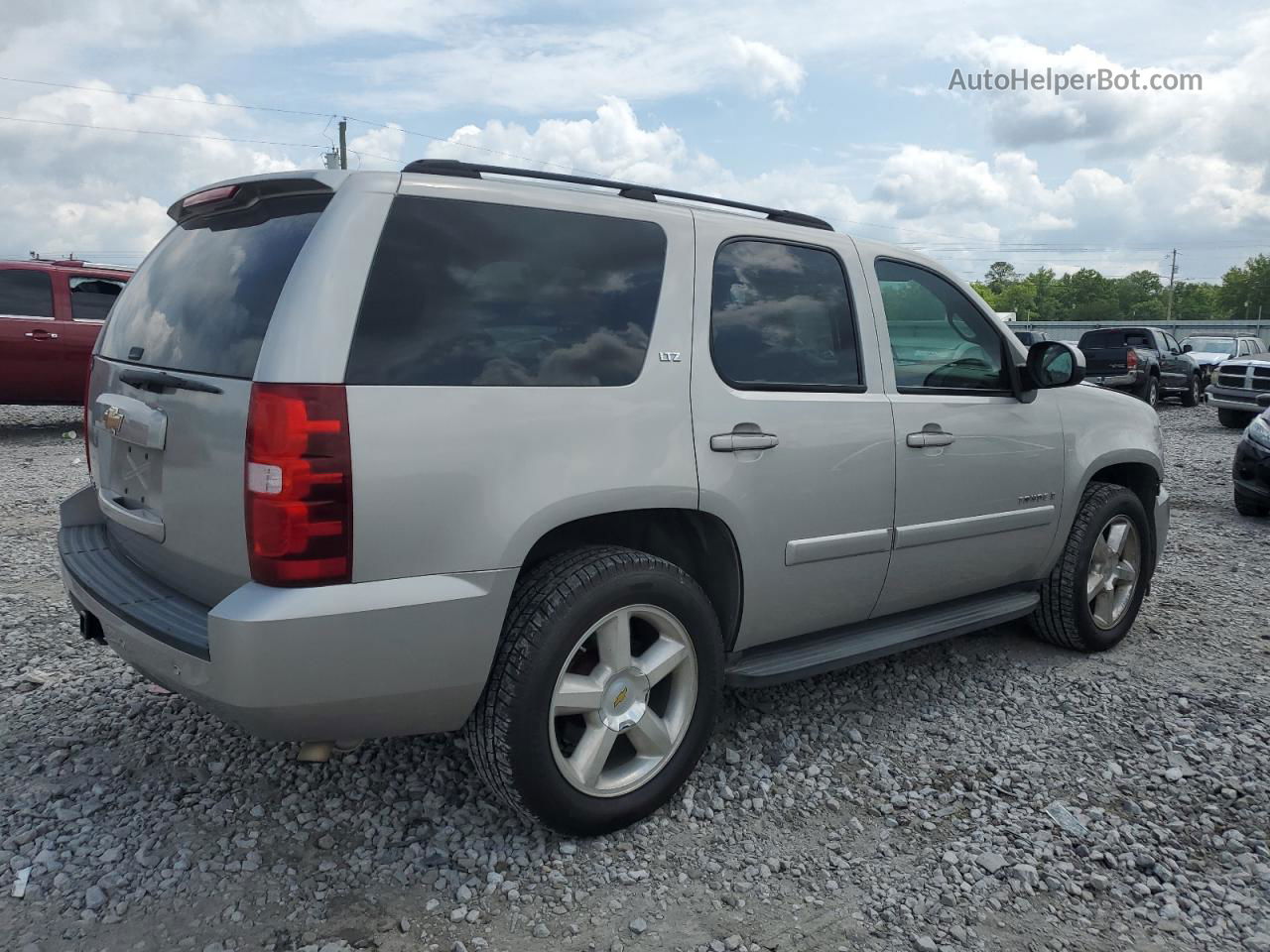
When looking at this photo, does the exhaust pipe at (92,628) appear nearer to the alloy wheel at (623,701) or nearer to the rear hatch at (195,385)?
the rear hatch at (195,385)

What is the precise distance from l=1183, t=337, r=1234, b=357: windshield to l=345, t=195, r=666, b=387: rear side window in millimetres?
25792

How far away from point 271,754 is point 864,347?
251 centimetres

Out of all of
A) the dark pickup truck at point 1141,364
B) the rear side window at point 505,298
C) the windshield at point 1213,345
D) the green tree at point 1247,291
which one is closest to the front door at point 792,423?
the rear side window at point 505,298

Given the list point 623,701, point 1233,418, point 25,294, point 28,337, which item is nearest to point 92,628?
point 623,701

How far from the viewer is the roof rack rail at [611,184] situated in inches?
112

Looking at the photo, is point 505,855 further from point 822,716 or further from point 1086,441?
point 1086,441

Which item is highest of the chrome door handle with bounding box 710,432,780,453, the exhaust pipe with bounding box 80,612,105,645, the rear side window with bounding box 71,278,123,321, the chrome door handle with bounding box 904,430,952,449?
the rear side window with bounding box 71,278,123,321

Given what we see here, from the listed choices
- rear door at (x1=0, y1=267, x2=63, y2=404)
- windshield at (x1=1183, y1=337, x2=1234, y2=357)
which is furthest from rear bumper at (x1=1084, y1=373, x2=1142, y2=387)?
rear door at (x1=0, y1=267, x2=63, y2=404)

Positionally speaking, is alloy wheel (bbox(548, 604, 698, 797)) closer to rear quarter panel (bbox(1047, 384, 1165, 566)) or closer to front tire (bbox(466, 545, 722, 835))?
front tire (bbox(466, 545, 722, 835))

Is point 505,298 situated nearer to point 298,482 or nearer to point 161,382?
point 298,482

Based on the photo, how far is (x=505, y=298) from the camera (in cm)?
267

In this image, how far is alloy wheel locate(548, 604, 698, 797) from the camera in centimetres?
279

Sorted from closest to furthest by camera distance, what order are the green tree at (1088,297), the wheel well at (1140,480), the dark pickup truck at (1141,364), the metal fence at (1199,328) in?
the wheel well at (1140,480) < the dark pickup truck at (1141,364) < the metal fence at (1199,328) < the green tree at (1088,297)

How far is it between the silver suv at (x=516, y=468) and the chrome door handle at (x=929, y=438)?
0.5 inches
